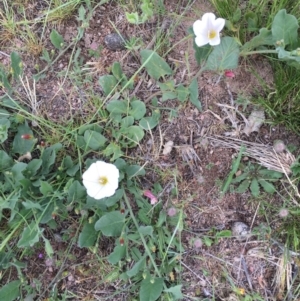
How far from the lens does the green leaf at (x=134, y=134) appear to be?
1.94 meters

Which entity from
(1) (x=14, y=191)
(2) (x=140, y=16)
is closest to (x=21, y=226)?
(1) (x=14, y=191)

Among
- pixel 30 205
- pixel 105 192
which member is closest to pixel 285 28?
pixel 105 192

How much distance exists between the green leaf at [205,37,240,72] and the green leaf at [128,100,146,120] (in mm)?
334

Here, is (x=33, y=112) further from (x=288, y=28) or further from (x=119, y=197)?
(x=288, y=28)

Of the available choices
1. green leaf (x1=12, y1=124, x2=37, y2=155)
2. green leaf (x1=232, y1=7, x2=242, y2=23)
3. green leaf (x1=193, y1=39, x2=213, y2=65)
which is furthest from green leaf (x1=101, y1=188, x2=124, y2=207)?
green leaf (x1=232, y1=7, x2=242, y2=23)

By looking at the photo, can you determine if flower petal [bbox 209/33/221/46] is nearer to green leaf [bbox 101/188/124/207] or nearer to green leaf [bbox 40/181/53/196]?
green leaf [bbox 101/188/124/207]

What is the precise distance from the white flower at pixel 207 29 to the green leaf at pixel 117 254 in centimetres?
82

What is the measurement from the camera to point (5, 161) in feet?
6.11

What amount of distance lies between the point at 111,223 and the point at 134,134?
0.37 meters

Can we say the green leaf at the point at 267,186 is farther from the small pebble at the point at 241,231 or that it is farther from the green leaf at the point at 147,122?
the green leaf at the point at 147,122

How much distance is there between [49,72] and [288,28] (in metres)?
0.99

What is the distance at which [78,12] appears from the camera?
2.05 metres

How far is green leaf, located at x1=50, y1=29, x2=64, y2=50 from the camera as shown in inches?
77.5

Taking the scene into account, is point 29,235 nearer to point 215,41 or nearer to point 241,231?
point 241,231
